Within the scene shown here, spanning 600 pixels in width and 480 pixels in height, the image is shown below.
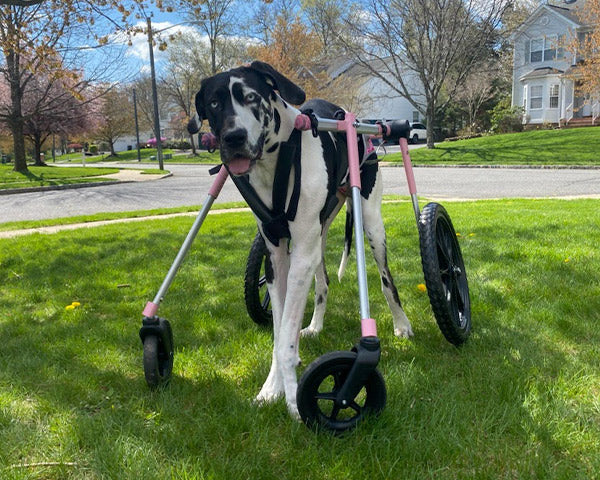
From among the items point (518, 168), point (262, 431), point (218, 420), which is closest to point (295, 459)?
point (262, 431)

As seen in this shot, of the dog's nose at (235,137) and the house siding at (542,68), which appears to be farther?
the house siding at (542,68)

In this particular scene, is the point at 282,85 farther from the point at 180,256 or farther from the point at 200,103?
Answer: the point at 180,256

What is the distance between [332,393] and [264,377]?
76cm

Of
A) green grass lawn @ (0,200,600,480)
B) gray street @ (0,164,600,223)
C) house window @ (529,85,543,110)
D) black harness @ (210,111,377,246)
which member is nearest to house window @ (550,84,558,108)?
house window @ (529,85,543,110)

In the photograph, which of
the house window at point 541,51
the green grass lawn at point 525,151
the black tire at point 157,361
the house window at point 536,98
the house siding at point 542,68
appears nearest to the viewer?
the black tire at point 157,361

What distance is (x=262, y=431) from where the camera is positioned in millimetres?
2381

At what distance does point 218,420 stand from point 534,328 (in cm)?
232

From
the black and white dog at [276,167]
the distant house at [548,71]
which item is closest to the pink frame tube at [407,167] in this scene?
the black and white dog at [276,167]

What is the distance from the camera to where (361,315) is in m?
2.31

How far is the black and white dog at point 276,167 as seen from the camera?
2.40 meters

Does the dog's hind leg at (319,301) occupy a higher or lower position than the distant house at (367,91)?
lower

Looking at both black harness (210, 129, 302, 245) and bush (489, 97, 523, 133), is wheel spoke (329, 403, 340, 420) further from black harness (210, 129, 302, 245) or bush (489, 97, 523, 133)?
bush (489, 97, 523, 133)

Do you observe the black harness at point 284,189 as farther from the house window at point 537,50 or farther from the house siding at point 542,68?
the house window at point 537,50

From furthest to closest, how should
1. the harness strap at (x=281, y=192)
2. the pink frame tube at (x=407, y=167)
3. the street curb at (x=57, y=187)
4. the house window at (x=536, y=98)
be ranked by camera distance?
the house window at (x=536, y=98) < the street curb at (x=57, y=187) < the pink frame tube at (x=407, y=167) < the harness strap at (x=281, y=192)
